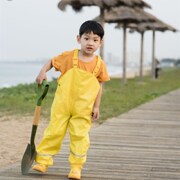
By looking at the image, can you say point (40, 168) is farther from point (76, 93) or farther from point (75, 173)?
point (76, 93)

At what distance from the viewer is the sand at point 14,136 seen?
570cm

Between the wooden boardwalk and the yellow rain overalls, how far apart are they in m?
0.29

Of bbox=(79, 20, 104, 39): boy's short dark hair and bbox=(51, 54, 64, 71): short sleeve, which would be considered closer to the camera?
bbox=(79, 20, 104, 39): boy's short dark hair

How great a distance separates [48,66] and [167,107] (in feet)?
26.4

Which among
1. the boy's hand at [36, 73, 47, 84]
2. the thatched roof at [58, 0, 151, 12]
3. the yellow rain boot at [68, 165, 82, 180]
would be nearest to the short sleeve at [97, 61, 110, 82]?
the boy's hand at [36, 73, 47, 84]

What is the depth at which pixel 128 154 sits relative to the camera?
545 centimetres

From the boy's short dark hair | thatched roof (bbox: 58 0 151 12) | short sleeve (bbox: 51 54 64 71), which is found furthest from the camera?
thatched roof (bbox: 58 0 151 12)

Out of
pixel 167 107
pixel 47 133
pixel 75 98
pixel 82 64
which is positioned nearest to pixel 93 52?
pixel 82 64

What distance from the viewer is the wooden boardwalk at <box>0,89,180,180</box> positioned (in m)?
4.38

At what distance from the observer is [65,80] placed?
13.5 ft

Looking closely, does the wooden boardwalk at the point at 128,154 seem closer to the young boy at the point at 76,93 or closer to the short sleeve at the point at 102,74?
the young boy at the point at 76,93

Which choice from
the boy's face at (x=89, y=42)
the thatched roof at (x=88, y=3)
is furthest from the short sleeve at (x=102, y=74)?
the thatched roof at (x=88, y=3)

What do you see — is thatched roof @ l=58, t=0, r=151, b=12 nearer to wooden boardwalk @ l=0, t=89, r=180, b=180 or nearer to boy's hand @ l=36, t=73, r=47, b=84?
wooden boardwalk @ l=0, t=89, r=180, b=180

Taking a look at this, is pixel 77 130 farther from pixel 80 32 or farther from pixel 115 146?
pixel 115 146
